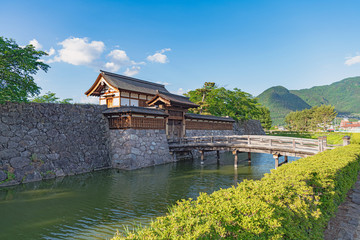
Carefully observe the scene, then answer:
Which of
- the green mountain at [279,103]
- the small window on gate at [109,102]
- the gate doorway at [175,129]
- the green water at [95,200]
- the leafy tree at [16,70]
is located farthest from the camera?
the green mountain at [279,103]

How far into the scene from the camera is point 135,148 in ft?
60.3

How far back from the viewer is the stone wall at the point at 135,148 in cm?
1816

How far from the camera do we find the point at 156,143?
67.2ft

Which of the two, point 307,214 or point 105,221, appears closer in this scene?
point 307,214

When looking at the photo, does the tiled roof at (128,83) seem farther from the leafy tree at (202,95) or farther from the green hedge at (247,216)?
the green hedge at (247,216)

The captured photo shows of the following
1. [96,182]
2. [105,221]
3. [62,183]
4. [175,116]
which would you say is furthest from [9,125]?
[175,116]

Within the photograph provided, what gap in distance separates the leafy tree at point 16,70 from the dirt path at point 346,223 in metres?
16.6

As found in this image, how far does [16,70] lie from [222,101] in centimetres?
2899

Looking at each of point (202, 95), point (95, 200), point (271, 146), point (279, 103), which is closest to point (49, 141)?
point (95, 200)

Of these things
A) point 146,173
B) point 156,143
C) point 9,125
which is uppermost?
point 9,125

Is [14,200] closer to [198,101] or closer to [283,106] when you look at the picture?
[198,101]

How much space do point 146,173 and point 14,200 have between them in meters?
8.15

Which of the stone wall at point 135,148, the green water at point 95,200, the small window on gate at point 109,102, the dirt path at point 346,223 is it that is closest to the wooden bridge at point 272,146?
the green water at point 95,200

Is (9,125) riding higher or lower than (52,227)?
higher
